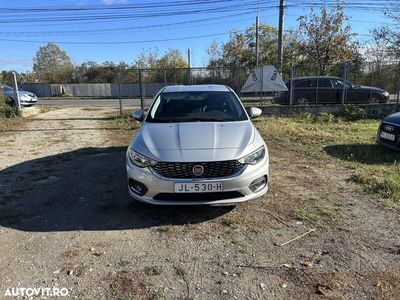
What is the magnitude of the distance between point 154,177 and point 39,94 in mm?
42780

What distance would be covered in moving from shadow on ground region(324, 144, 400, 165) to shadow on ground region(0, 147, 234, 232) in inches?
158

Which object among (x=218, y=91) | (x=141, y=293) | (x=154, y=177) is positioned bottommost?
(x=141, y=293)

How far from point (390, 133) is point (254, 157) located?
4653 mm

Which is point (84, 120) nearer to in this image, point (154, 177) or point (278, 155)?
point (278, 155)

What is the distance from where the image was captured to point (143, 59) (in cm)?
4881

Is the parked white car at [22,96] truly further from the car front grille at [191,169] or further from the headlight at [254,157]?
the headlight at [254,157]

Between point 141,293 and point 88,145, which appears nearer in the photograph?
point 141,293

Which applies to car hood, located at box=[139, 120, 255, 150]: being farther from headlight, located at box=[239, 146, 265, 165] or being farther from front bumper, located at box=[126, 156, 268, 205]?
front bumper, located at box=[126, 156, 268, 205]

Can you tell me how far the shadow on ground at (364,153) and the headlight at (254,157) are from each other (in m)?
3.57

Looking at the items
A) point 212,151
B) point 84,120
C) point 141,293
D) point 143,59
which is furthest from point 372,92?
point 143,59

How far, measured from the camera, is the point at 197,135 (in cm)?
475

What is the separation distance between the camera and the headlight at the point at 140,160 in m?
4.34

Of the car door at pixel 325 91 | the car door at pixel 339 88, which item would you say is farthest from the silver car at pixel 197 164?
the car door at pixel 339 88

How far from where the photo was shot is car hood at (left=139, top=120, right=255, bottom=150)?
14.8ft
